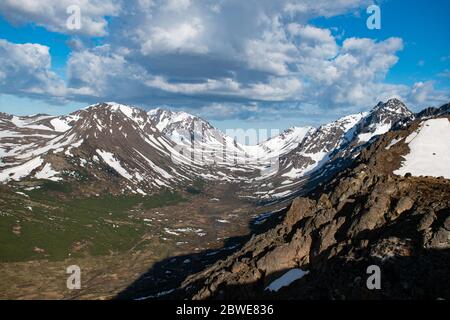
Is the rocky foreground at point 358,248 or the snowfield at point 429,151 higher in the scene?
the snowfield at point 429,151

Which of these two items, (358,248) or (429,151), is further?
(429,151)

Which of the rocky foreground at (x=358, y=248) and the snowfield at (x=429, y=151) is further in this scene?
the snowfield at (x=429, y=151)

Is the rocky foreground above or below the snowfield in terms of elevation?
below

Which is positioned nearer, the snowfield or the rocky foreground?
the rocky foreground
